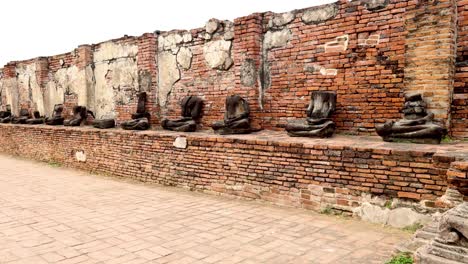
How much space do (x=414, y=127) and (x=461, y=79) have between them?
103cm

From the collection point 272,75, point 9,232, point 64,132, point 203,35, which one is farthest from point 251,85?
point 64,132

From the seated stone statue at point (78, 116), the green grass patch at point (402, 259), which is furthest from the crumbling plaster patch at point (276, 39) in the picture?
the seated stone statue at point (78, 116)

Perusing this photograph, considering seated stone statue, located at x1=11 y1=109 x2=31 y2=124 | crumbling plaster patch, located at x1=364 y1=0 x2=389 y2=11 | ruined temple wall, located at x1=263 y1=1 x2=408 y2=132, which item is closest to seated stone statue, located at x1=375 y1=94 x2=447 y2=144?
ruined temple wall, located at x1=263 y1=1 x2=408 y2=132

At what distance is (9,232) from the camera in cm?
413

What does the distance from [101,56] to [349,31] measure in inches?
285

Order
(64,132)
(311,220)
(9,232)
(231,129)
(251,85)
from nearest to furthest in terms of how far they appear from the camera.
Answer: (9,232)
(311,220)
(231,129)
(251,85)
(64,132)

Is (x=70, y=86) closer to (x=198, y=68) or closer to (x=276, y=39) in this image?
(x=198, y=68)

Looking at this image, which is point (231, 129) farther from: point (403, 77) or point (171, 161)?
point (403, 77)

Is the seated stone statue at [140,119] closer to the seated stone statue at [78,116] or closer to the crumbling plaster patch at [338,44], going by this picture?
the seated stone statue at [78,116]

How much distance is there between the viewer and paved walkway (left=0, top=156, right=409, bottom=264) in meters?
3.40

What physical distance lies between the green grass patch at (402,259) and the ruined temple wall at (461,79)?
2.70 metres

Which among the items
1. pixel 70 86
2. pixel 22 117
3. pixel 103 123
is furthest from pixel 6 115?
pixel 103 123

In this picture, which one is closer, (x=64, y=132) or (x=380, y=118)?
(x=380, y=118)

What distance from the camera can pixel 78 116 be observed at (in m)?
10.6
